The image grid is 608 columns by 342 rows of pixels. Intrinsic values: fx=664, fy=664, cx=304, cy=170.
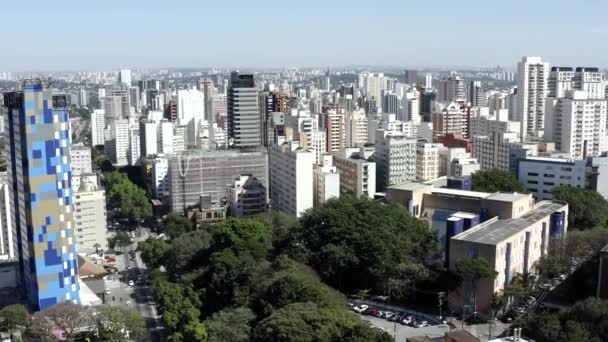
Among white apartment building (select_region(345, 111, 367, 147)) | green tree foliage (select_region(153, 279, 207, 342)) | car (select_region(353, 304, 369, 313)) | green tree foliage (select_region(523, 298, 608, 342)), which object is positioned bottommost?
car (select_region(353, 304, 369, 313))

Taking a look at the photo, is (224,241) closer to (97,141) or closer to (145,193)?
(145,193)

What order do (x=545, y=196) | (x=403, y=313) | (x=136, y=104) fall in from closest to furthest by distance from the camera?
(x=403, y=313), (x=545, y=196), (x=136, y=104)

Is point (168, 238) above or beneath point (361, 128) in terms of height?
beneath

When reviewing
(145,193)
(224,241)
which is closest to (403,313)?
(224,241)

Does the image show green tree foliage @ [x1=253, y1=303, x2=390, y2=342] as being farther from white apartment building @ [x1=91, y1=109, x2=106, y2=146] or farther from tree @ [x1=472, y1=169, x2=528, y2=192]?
white apartment building @ [x1=91, y1=109, x2=106, y2=146]

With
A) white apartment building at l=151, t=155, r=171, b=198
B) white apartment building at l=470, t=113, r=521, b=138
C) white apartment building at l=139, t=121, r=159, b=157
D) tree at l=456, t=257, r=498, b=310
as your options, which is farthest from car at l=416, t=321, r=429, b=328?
white apartment building at l=139, t=121, r=159, b=157

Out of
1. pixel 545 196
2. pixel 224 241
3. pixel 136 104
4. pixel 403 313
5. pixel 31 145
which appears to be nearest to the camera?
pixel 403 313

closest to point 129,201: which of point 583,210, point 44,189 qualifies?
point 44,189
